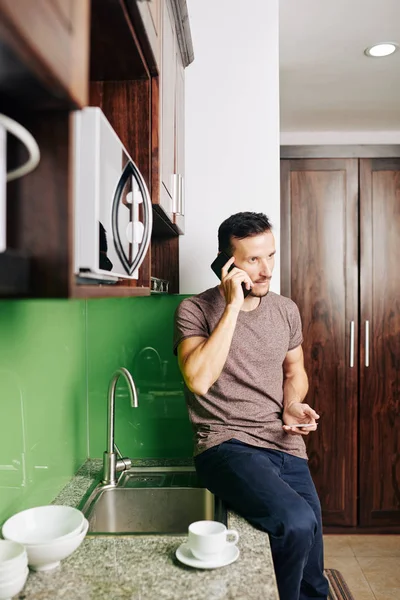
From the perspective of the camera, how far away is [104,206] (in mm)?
1115

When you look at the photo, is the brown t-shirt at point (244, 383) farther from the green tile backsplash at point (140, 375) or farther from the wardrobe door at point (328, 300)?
the wardrobe door at point (328, 300)

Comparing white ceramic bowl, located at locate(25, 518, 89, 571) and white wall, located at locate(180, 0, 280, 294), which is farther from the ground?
white wall, located at locate(180, 0, 280, 294)

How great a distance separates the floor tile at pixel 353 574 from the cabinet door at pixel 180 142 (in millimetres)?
1975

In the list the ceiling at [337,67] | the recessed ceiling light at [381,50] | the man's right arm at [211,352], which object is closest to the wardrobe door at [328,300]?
the ceiling at [337,67]

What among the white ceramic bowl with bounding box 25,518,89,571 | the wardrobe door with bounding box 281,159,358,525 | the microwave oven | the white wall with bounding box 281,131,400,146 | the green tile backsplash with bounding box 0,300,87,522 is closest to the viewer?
the microwave oven

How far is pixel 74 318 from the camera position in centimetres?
210

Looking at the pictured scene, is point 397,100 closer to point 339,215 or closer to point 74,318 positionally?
point 339,215

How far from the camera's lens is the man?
5.79 ft

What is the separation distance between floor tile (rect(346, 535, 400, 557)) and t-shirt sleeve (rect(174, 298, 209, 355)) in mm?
2125

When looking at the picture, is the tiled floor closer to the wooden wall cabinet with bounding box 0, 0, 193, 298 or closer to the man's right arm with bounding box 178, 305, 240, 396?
the man's right arm with bounding box 178, 305, 240, 396

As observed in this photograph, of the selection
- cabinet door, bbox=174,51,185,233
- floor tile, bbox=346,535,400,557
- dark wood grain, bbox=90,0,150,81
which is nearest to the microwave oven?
dark wood grain, bbox=90,0,150,81

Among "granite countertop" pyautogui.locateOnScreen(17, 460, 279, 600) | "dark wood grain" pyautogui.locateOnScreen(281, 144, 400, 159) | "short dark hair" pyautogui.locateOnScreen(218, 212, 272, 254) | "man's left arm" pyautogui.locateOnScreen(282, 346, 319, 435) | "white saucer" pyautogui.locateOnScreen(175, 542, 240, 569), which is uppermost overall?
"dark wood grain" pyautogui.locateOnScreen(281, 144, 400, 159)

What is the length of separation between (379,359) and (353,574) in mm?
1256

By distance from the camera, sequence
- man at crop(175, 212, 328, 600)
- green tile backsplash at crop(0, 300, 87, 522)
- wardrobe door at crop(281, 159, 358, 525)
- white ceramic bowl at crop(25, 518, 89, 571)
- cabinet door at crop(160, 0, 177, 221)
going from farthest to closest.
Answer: wardrobe door at crop(281, 159, 358, 525) < man at crop(175, 212, 328, 600) < cabinet door at crop(160, 0, 177, 221) < green tile backsplash at crop(0, 300, 87, 522) < white ceramic bowl at crop(25, 518, 89, 571)
